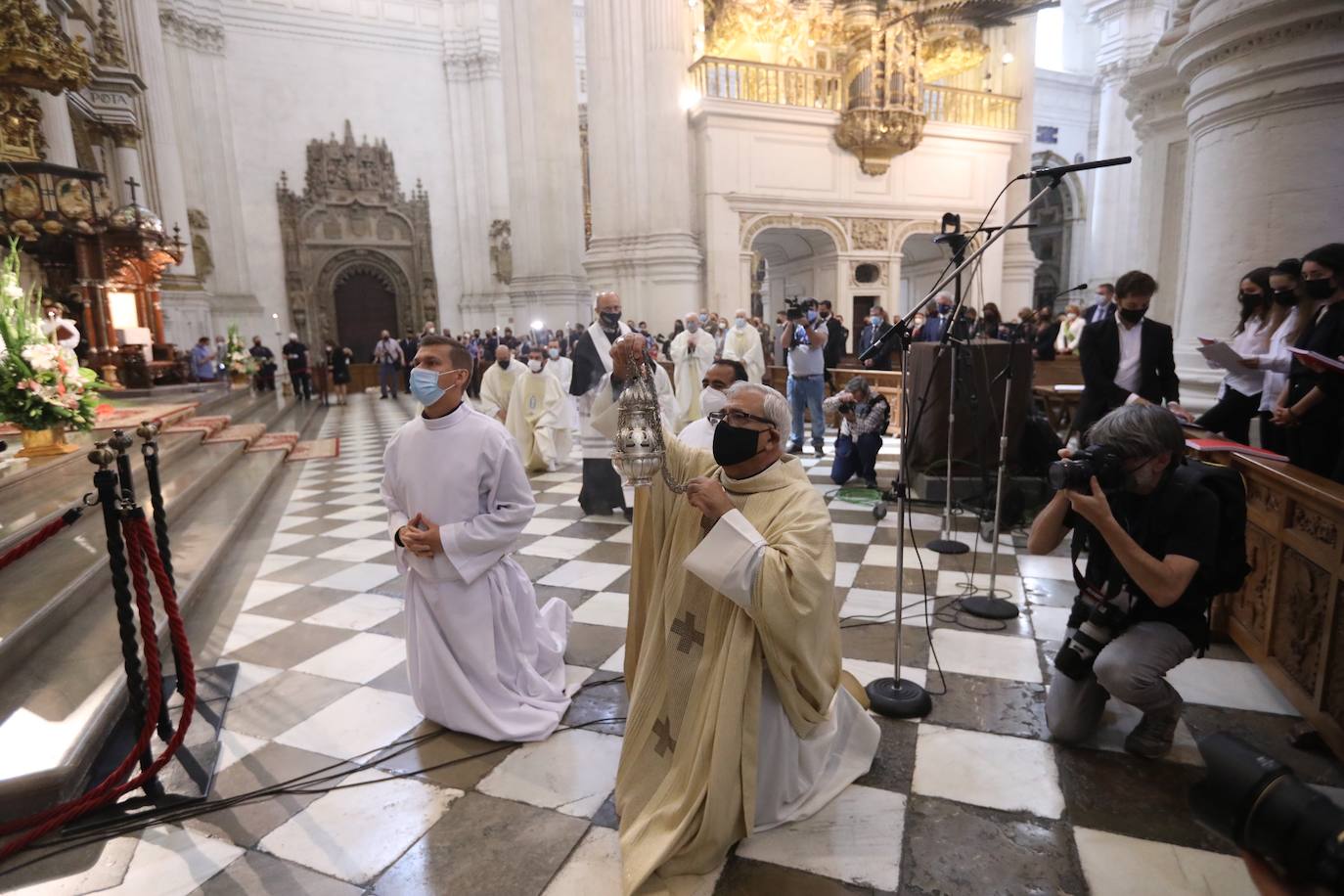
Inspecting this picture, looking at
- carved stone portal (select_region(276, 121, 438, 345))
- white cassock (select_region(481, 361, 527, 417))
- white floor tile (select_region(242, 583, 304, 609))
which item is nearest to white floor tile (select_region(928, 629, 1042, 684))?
white floor tile (select_region(242, 583, 304, 609))

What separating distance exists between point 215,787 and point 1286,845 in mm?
3057

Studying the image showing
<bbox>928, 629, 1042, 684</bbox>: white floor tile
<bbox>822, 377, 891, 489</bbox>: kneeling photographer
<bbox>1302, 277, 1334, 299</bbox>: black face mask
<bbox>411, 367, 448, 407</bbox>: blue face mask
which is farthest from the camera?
<bbox>822, 377, 891, 489</bbox>: kneeling photographer

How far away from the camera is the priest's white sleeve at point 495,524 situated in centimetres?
272

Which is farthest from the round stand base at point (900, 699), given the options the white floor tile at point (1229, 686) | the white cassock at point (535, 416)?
the white cassock at point (535, 416)

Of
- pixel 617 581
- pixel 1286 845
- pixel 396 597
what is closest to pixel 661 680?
pixel 1286 845

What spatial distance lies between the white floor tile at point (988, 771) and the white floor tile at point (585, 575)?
7.65ft

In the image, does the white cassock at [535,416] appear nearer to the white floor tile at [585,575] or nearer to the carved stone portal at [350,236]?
the white floor tile at [585,575]

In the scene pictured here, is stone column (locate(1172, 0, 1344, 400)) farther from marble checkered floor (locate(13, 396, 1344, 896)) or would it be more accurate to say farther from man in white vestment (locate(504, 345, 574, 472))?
man in white vestment (locate(504, 345, 574, 472))

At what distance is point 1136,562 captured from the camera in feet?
7.39

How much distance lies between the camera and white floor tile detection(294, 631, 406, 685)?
3418 mm

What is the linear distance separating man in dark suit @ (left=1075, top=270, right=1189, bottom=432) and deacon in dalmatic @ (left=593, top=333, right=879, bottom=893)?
3378 mm

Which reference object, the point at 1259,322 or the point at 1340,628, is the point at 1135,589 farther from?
the point at 1259,322

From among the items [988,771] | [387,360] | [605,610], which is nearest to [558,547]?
[605,610]

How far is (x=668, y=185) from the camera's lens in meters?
13.6
